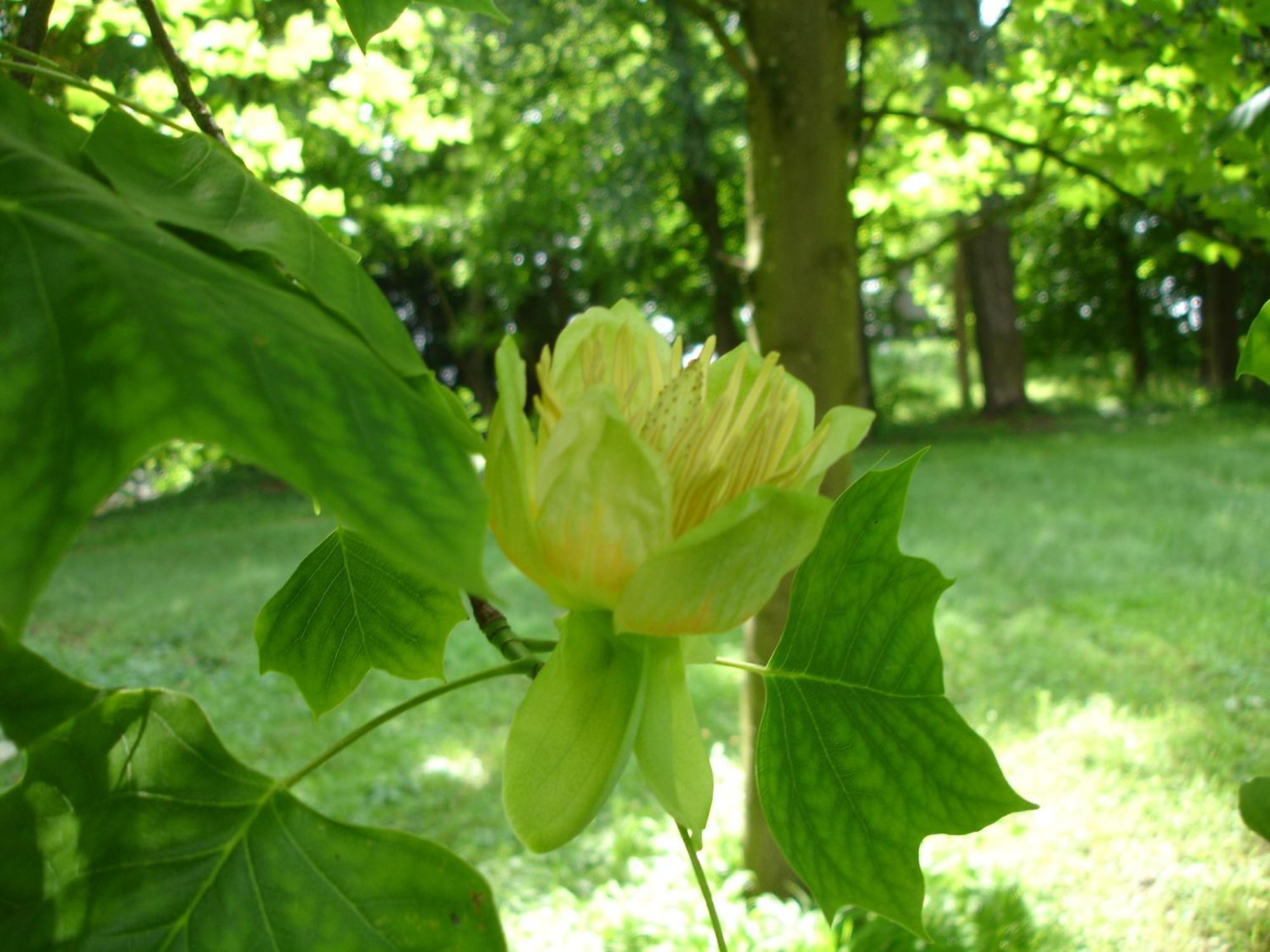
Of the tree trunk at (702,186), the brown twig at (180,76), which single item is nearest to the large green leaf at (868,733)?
the brown twig at (180,76)

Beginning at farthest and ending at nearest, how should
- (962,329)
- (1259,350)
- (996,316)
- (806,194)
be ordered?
(962,329) < (996,316) < (806,194) < (1259,350)

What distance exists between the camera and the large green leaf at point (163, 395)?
0.24m

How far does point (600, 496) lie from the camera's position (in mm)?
325

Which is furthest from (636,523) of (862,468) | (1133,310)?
(1133,310)

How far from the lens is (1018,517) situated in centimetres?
550

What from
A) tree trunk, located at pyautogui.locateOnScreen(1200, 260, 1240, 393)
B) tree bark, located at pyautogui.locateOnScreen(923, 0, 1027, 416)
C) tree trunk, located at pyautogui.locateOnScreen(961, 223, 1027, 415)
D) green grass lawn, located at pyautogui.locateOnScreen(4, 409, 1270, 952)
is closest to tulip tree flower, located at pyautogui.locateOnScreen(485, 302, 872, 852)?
green grass lawn, located at pyautogui.locateOnScreen(4, 409, 1270, 952)

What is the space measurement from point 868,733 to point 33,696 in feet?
1.17

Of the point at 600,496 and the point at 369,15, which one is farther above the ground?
the point at 369,15

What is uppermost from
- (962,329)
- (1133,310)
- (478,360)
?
(478,360)

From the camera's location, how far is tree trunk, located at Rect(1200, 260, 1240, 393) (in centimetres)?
930

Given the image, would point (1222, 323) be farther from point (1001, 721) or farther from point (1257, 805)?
point (1257, 805)

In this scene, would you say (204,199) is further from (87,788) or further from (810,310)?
(810,310)

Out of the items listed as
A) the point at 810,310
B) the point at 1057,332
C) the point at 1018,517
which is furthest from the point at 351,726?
the point at 1057,332

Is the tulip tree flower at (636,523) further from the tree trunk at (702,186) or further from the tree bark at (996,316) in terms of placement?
the tree bark at (996,316)
